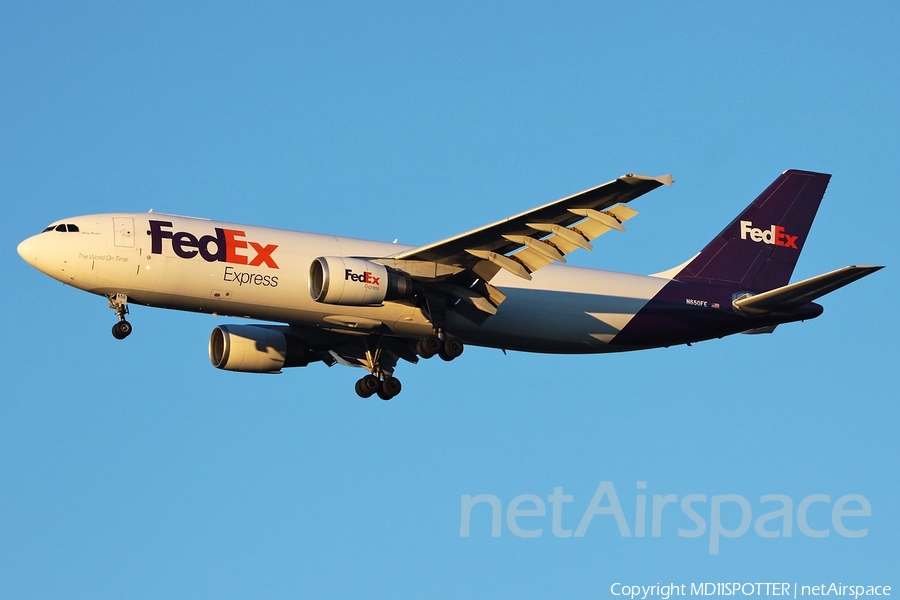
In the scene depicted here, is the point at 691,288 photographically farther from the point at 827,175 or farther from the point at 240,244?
the point at 240,244

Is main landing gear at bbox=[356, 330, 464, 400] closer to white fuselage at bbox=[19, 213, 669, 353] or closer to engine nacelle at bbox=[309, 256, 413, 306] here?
white fuselage at bbox=[19, 213, 669, 353]

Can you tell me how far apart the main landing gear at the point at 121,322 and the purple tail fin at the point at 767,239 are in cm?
1787

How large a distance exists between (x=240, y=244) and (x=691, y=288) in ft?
49.3

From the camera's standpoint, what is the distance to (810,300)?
39.8 meters

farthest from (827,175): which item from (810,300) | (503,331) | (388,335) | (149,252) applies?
(149,252)

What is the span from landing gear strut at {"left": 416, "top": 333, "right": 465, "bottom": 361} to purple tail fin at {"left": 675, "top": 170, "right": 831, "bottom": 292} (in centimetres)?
887

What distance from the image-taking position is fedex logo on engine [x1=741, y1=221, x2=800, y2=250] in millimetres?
43375

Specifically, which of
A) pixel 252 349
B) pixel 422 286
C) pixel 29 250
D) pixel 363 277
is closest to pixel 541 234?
pixel 422 286

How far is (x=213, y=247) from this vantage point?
119 feet

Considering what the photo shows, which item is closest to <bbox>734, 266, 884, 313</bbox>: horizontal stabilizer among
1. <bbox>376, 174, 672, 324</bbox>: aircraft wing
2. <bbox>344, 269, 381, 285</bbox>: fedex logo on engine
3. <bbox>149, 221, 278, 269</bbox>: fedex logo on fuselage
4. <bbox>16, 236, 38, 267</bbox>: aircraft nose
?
<bbox>376, 174, 672, 324</bbox>: aircraft wing

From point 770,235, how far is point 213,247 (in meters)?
19.2

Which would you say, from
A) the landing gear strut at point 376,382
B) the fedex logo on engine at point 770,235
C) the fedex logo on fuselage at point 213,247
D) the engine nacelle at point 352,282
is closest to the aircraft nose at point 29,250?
the fedex logo on fuselage at point 213,247

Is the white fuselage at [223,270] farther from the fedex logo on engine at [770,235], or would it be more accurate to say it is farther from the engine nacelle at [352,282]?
the fedex logo on engine at [770,235]

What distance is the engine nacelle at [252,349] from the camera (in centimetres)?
4134
